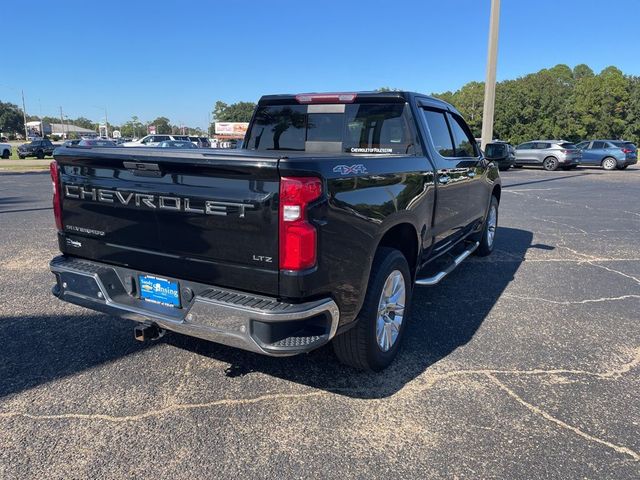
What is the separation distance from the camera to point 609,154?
2622 centimetres

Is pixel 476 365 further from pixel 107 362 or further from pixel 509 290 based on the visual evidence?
pixel 107 362

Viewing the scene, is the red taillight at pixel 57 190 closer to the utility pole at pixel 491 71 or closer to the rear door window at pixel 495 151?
the rear door window at pixel 495 151

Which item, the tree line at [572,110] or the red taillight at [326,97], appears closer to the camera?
the red taillight at [326,97]

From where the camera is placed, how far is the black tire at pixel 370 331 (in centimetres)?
308

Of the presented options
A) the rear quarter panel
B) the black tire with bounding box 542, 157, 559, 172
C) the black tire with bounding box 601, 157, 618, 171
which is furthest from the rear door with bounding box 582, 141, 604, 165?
the rear quarter panel

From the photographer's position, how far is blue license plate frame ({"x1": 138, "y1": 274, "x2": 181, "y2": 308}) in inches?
113

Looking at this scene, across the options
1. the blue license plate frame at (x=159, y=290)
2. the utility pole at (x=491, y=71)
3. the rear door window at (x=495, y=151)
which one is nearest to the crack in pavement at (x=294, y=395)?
the blue license plate frame at (x=159, y=290)

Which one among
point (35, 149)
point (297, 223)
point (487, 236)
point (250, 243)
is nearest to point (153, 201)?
point (250, 243)

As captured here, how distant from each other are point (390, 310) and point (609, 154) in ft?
91.2

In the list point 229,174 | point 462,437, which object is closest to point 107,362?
point 229,174

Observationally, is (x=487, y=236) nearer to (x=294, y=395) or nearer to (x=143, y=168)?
(x=294, y=395)

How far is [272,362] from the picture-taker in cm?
356

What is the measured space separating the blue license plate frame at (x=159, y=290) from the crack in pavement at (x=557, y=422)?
85.6 inches

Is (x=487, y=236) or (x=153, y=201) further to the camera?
(x=487, y=236)
